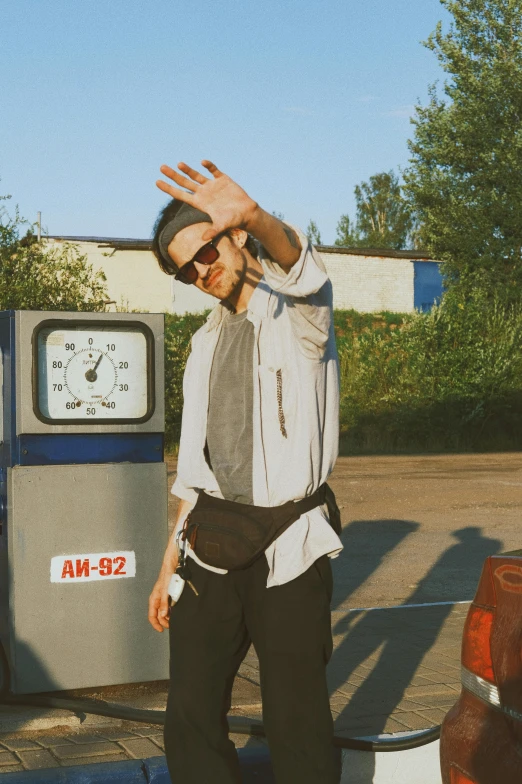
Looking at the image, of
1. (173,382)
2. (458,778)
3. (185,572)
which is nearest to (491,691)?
(458,778)

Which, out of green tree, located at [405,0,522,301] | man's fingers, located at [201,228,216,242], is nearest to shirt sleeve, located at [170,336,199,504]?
man's fingers, located at [201,228,216,242]

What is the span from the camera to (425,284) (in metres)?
49.3

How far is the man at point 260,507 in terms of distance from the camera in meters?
2.94

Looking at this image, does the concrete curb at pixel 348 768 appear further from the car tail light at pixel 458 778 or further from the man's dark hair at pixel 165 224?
the man's dark hair at pixel 165 224

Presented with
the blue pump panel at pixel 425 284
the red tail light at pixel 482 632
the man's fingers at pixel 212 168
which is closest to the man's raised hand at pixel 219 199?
the man's fingers at pixel 212 168

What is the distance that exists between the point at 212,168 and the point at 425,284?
47476 mm

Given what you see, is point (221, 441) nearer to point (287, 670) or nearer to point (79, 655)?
point (287, 670)

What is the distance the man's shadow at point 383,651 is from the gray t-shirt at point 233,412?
154 cm

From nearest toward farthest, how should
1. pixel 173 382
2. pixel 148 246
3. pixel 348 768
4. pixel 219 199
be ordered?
1. pixel 219 199
2. pixel 348 768
3. pixel 173 382
4. pixel 148 246

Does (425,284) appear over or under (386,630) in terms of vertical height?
over

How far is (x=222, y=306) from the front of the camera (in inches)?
126

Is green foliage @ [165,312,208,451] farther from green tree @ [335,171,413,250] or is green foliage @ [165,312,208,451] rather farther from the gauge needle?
green tree @ [335,171,413,250]

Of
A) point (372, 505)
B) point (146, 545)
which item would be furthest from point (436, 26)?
point (146, 545)

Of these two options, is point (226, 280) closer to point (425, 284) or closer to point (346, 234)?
point (425, 284)
